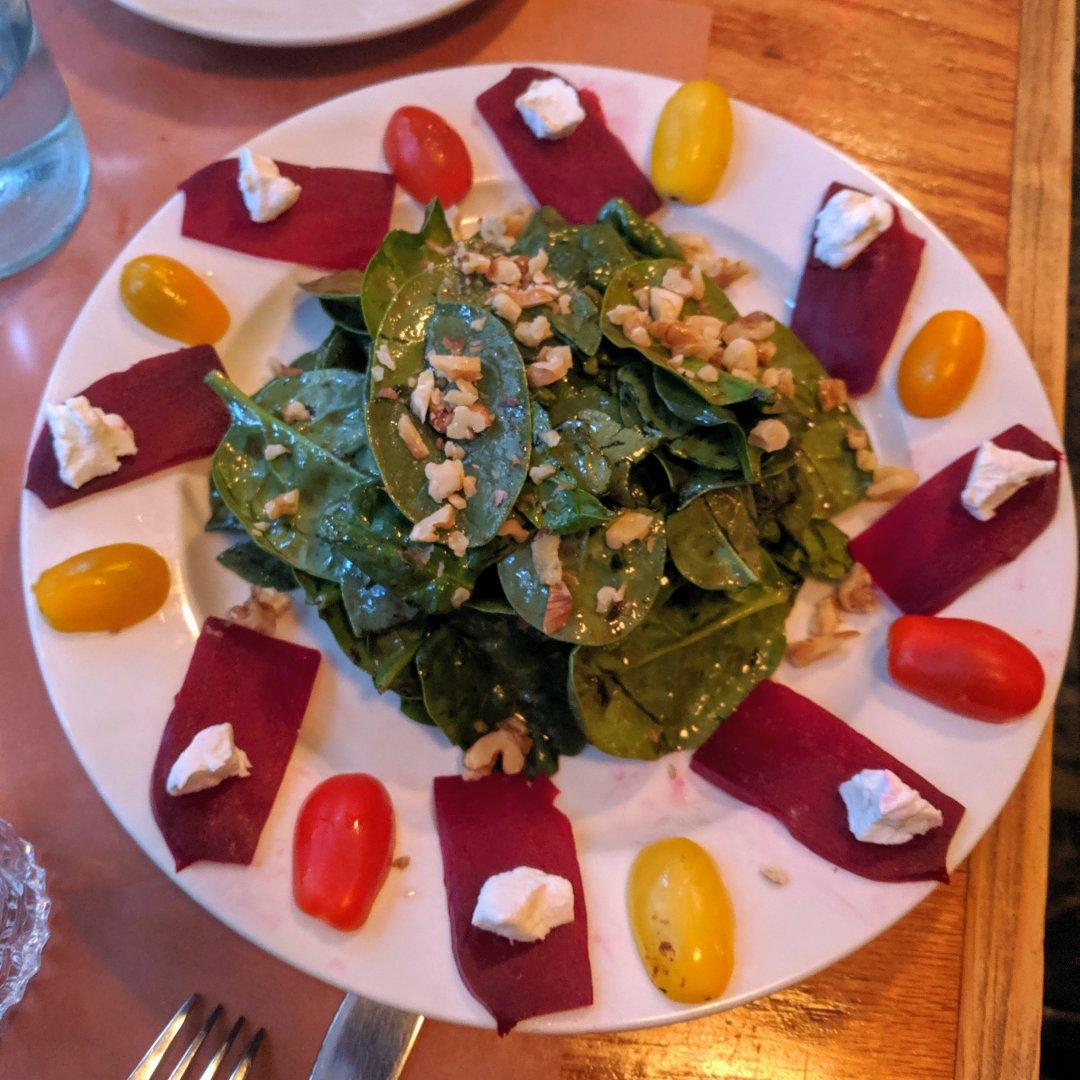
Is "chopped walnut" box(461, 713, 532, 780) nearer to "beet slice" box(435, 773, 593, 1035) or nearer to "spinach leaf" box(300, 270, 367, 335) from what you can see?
"beet slice" box(435, 773, 593, 1035)

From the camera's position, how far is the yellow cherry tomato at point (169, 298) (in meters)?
1.31

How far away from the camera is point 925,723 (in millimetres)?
1220

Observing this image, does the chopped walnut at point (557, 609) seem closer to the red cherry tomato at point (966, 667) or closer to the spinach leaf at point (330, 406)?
the spinach leaf at point (330, 406)

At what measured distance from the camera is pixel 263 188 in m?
1.36

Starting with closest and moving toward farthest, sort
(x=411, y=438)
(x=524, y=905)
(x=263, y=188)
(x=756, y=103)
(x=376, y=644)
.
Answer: (x=524, y=905) < (x=411, y=438) < (x=376, y=644) < (x=263, y=188) < (x=756, y=103)

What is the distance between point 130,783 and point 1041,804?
4.65ft

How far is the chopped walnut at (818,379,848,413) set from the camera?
1.36m

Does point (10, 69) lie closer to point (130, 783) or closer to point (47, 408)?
point (47, 408)

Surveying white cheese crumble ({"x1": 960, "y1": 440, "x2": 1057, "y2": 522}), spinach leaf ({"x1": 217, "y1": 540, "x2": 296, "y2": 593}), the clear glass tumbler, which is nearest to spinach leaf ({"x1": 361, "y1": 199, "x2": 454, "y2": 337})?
spinach leaf ({"x1": 217, "y1": 540, "x2": 296, "y2": 593})

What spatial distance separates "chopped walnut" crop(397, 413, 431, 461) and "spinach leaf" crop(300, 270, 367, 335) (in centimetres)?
25

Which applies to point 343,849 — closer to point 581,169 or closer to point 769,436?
point 769,436

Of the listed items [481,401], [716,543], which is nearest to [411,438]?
[481,401]

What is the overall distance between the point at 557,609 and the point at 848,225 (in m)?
0.80

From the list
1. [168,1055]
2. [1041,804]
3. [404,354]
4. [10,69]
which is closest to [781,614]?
[1041,804]
